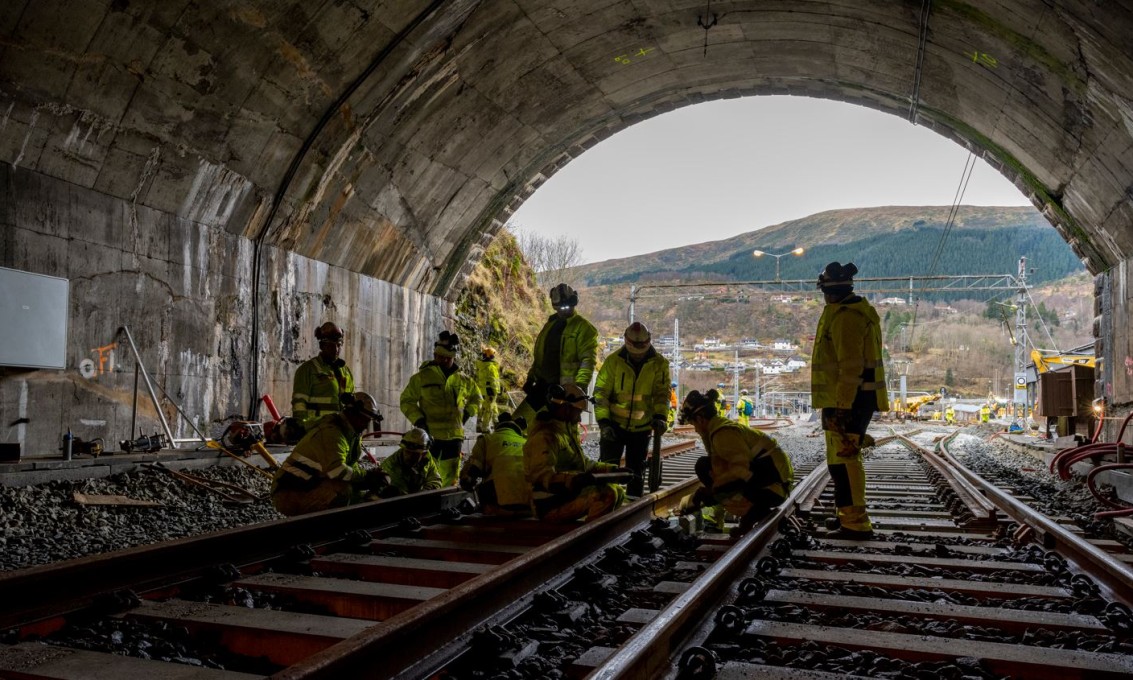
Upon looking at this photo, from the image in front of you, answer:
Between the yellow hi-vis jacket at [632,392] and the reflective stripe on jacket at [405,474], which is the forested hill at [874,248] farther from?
the reflective stripe on jacket at [405,474]

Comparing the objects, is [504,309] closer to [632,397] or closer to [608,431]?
[608,431]

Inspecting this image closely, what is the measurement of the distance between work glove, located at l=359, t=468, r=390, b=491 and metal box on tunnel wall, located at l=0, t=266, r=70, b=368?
340 centimetres

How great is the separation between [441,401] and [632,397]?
185cm

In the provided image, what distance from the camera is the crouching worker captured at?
5656mm

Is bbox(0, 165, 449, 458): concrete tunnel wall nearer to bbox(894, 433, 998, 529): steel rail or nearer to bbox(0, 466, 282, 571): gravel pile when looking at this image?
bbox(0, 466, 282, 571): gravel pile

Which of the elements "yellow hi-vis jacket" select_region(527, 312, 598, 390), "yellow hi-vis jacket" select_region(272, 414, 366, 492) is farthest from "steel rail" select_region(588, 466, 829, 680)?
"yellow hi-vis jacket" select_region(272, 414, 366, 492)

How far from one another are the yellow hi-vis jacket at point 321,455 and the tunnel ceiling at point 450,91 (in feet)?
13.3

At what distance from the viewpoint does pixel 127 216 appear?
8.65 meters

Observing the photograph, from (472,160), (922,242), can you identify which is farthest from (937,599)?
(922,242)

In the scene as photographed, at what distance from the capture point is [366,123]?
34.8 ft

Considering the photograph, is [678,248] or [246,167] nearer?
[246,167]

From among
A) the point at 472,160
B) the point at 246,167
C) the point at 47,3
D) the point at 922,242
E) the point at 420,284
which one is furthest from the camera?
the point at 922,242

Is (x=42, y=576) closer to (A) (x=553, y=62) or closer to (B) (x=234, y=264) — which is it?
(B) (x=234, y=264)

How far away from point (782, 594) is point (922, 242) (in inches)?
7116
